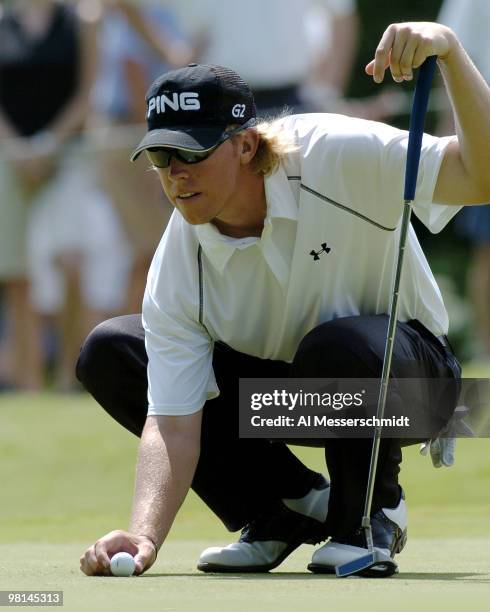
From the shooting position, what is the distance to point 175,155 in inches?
168

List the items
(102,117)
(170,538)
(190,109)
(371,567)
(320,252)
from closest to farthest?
(371,567) < (190,109) < (320,252) < (170,538) < (102,117)

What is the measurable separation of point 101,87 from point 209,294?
618cm

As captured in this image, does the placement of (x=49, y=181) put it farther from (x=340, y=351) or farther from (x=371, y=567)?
(x=371, y=567)

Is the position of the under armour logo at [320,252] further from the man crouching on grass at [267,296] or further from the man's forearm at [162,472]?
the man's forearm at [162,472]

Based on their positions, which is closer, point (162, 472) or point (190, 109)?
point (190, 109)

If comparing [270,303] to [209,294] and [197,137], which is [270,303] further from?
[197,137]

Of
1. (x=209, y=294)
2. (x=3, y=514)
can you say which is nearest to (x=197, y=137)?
(x=209, y=294)

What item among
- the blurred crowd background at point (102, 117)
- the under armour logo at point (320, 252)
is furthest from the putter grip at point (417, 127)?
the blurred crowd background at point (102, 117)

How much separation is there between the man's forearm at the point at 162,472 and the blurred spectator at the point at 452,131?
16.9ft

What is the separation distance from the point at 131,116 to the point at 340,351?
655 centimetres

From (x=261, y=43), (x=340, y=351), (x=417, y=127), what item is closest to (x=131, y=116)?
(x=261, y=43)

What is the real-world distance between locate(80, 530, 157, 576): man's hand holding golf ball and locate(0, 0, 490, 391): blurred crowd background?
18.7 feet

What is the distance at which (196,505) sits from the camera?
7.34 meters

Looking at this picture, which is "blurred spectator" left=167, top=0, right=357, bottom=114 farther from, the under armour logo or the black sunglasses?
the black sunglasses
